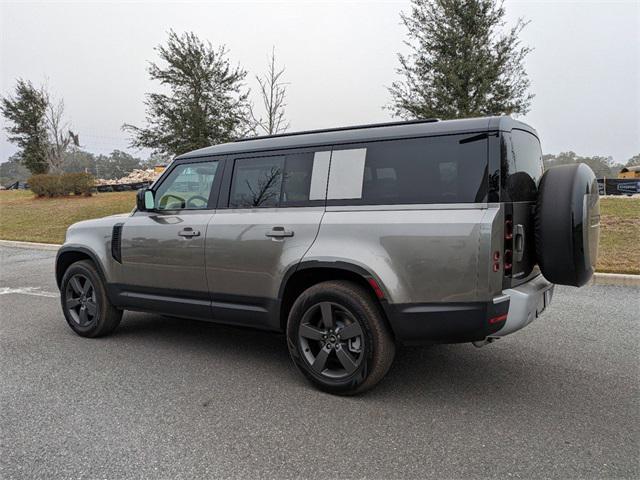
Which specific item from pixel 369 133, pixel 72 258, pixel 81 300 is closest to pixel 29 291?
pixel 72 258

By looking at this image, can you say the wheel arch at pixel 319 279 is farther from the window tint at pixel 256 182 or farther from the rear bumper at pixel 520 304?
the rear bumper at pixel 520 304

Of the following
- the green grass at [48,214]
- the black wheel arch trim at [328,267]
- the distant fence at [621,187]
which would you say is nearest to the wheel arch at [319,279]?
the black wheel arch trim at [328,267]

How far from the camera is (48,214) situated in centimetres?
1983

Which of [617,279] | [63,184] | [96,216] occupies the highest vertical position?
[63,184]

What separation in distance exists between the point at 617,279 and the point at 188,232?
611 cm

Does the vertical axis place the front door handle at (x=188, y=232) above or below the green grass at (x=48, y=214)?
above

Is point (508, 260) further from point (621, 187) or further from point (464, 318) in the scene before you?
point (621, 187)

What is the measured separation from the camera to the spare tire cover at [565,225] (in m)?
2.99

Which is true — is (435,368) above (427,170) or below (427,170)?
below

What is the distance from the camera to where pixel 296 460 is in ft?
8.45

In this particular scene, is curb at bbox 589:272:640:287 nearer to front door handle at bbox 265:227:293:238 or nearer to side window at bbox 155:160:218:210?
front door handle at bbox 265:227:293:238

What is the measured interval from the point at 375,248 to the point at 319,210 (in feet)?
1.88

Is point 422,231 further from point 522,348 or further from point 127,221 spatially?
point 127,221

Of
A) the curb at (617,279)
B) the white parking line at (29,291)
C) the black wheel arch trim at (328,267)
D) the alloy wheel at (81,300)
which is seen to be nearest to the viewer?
the black wheel arch trim at (328,267)
